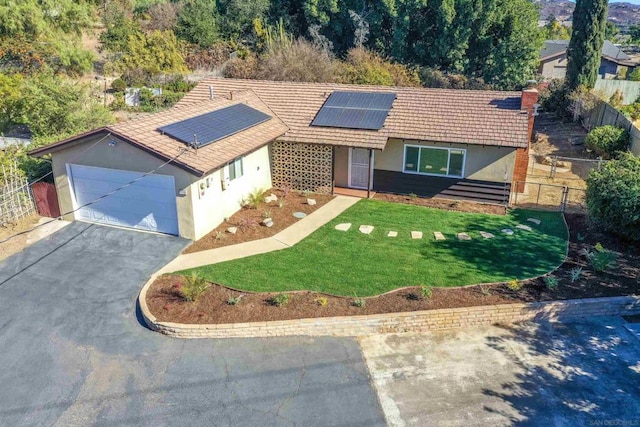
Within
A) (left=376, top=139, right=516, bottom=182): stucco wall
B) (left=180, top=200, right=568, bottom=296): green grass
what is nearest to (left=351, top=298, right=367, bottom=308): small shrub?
(left=180, top=200, right=568, bottom=296): green grass

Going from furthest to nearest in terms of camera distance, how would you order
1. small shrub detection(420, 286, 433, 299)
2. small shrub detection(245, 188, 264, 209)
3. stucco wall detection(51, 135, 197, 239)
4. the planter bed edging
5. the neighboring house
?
the neighboring house, small shrub detection(245, 188, 264, 209), stucco wall detection(51, 135, 197, 239), small shrub detection(420, 286, 433, 299), the planter bed edging

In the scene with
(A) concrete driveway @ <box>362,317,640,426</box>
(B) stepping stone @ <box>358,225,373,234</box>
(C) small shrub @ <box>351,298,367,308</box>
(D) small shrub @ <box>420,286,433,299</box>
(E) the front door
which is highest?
(E) the front door

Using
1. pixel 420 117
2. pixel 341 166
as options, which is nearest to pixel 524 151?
pixel 420 117

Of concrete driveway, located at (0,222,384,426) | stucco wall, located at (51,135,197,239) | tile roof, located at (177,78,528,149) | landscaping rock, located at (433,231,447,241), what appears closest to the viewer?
concrete driveway, located at (0,222,384,426)

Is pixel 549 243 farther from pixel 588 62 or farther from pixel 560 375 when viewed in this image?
pixel 588 62

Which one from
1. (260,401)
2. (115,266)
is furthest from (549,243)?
(115,266)

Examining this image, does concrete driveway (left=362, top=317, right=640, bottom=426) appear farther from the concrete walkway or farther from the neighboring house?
the neighboring house

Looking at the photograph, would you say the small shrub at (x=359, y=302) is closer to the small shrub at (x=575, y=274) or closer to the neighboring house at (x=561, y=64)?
the small shrub at (x=575, y=274)
